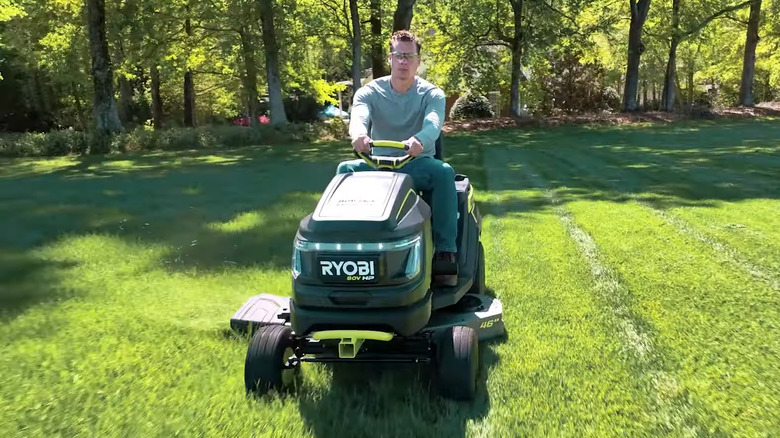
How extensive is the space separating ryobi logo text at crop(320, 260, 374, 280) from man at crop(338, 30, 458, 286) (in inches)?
28.9

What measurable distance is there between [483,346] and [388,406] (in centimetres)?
92

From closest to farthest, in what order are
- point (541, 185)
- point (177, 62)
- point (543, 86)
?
point (541, 185)
point (177, 62)
point (543, 86)

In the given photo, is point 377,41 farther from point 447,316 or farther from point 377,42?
point 447,316

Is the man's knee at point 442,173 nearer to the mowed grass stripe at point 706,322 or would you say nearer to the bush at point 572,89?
the mowed grass stripe at point 706,322

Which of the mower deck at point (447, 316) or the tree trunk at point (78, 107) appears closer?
the mower deck at point (447, 316)

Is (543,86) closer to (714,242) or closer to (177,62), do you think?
(177,62)

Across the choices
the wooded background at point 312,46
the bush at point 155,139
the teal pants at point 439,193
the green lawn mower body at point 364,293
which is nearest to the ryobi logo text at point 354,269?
the green lawn mower body at point 364,293

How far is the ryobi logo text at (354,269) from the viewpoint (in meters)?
2.93

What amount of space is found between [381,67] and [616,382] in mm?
25068

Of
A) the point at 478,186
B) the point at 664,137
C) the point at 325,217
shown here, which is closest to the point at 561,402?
the point at 325,217

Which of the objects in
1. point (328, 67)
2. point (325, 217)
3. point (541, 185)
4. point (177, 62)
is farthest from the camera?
point (328, 67)

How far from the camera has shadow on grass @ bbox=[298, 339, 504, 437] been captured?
2.86 meters

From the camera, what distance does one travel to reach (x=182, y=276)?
539cm

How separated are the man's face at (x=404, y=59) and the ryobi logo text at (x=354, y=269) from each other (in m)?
1.36
